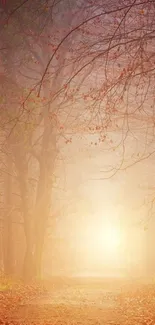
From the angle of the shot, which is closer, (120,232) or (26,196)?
(26,196)

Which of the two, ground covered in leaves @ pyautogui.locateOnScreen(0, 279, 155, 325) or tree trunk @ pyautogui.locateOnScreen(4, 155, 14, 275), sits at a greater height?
tree trunk @ pyautogui.locateOnScreen(4, 155, 14, 275)

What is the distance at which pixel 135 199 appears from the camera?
40.6 metres

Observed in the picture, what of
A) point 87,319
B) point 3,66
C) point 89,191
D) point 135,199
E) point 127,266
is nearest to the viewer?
point 87,319

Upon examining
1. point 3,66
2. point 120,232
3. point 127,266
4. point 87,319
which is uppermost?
point 3,66

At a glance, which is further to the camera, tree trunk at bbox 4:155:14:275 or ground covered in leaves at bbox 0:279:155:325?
tree trunk at bbox 4:155:14:275

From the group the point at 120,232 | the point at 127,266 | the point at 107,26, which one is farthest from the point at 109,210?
the point at 107,26

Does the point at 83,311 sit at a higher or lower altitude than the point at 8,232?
lower

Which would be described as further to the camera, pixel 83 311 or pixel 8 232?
pixel 8 232

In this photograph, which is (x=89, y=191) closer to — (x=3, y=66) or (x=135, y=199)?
(x=135, y=199)

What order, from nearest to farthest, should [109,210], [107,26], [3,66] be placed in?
[107,26]
[3,66]
[109,210]

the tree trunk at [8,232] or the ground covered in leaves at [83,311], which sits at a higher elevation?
the tree trunk at [8,232]

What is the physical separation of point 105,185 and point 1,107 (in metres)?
33.7

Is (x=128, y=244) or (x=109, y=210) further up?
(x=109, y=210)

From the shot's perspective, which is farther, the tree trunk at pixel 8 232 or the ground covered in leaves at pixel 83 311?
the tree trunk at pixel 8 232
